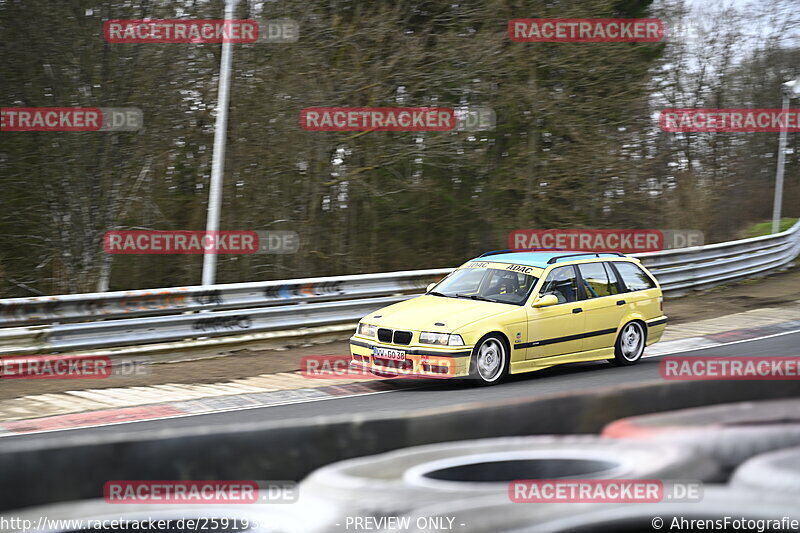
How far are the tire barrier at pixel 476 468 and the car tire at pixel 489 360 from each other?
599cm

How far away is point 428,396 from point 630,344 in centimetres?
355

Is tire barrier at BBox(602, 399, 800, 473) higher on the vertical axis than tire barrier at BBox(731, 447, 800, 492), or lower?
higher

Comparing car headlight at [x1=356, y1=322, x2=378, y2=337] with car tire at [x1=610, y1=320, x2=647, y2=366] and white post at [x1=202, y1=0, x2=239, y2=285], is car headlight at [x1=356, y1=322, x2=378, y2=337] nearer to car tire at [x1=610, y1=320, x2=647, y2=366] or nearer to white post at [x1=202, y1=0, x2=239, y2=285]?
car tire at [x1=610, y1=320, x2=647, y2=366]

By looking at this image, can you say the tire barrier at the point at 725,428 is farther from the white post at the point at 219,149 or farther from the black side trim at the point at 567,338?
the white post at the point at 219,149

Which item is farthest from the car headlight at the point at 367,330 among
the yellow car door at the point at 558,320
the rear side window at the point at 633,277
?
the rear side window at the point at 633,277

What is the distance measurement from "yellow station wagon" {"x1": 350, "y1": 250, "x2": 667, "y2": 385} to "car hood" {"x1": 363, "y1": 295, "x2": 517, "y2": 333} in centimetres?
1

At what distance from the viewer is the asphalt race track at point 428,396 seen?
8094 mm

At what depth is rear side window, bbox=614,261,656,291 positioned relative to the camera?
11.7 meters

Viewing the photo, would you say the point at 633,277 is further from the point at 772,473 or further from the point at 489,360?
the point at 772,473

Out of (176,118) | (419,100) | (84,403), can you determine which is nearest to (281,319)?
(84,403)

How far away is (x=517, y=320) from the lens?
10.1m

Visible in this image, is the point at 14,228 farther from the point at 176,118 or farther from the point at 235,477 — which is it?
the point at 235,477

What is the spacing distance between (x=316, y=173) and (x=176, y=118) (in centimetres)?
340

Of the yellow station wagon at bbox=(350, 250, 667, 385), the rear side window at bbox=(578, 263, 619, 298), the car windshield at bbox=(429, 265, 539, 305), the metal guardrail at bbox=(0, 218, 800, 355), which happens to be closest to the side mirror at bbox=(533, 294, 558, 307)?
the yellow station wagon at bbox=(350, 250, 667, 385)
